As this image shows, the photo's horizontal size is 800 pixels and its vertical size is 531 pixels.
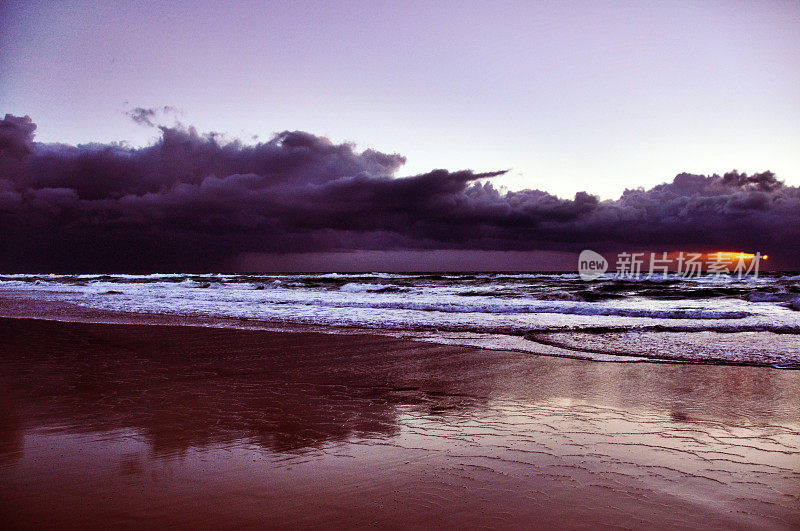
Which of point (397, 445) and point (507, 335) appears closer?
point (397, 445)

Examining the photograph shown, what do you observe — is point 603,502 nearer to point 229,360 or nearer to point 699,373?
point 699,373

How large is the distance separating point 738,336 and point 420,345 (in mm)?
6460

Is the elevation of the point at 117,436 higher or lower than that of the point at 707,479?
lower

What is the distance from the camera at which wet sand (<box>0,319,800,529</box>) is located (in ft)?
8.57

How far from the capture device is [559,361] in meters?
7.26

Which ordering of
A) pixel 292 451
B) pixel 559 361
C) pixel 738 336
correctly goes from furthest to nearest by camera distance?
pixel 738 336 → pixel 559 361 → pixel 292 451

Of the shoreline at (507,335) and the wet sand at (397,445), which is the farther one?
the shoreline at (507,335)

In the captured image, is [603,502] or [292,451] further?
[292,451]

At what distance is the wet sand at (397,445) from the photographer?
2611 millimetres

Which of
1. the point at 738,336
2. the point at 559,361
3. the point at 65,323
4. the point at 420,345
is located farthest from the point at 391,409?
the point at 65,323

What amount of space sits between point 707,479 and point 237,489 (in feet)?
9.43

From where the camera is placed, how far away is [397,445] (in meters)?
3.67

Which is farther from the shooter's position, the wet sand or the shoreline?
the shoreline

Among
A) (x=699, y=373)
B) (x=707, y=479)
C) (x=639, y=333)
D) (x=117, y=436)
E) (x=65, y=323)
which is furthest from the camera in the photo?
(x=65, y=323)
